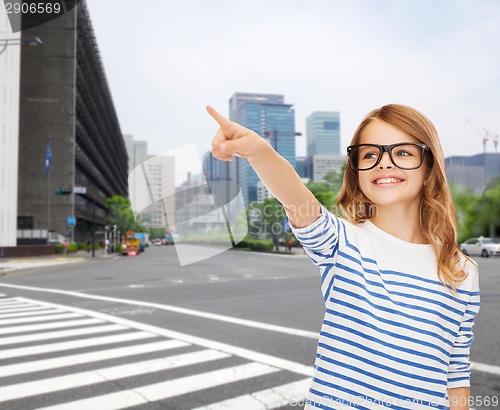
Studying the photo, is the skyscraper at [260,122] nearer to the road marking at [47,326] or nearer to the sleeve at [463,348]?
the sleeve at [463,348]

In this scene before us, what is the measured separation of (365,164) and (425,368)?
738 mm

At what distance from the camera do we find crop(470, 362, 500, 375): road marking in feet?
18.1

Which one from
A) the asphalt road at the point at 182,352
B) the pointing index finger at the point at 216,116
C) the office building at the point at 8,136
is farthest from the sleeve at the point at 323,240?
the office building at the point at 8,136

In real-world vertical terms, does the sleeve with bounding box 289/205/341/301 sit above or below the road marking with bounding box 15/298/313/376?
above

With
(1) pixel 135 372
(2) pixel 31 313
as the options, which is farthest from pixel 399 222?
(2) pixel 31 313

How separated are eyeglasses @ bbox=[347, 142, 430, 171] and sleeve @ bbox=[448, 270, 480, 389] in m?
0.51

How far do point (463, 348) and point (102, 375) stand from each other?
195 inches

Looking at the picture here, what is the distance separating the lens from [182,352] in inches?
262

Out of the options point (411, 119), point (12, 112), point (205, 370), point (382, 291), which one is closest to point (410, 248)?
point (382, 291)

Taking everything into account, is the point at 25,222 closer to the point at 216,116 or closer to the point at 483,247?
the point at 483,247

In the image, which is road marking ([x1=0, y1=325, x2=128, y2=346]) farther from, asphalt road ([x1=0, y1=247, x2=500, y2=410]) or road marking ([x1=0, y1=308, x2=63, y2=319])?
road marking ([x1=0, y1=308, x2=63, y2=319])

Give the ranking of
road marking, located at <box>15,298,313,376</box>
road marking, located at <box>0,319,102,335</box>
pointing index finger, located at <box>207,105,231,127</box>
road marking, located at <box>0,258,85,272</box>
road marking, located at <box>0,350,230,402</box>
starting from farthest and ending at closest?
road marking, located at <box>0,258,85,272</box>
road marking, located at <box>0,319,102,335</box>
road marking, located at <box>15,298,313,376</box>
road marking, located at <box>0,350,230,402</box>
pointing index finger, located at <box>207,105,231,127</box>

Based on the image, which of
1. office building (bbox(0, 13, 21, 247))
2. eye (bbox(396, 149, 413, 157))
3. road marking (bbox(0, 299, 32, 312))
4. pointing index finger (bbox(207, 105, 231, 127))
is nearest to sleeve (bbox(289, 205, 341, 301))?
eye (bbox(396, 149, 413, 157))

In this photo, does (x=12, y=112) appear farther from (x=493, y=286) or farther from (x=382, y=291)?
(x=382, y=291)
